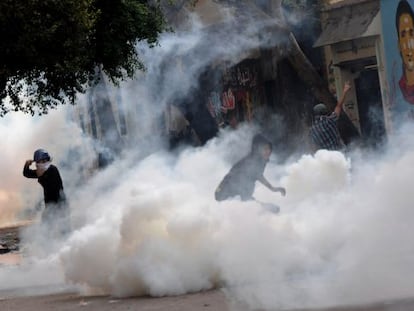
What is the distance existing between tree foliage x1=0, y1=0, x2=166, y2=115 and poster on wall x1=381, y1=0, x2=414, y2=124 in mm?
4241

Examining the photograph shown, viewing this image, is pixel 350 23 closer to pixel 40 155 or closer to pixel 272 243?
pixel 40 155

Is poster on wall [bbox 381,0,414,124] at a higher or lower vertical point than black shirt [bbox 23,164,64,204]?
higher

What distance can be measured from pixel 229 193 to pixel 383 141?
8.60 m

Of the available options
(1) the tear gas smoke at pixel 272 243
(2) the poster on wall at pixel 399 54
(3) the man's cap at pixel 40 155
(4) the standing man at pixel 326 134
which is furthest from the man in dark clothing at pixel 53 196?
(2) the poster on wall at pixel 399 54

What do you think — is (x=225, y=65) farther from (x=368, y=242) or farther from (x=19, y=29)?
(x=368, y=242)

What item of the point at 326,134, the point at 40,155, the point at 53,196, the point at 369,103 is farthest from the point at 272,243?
the point at 369,103

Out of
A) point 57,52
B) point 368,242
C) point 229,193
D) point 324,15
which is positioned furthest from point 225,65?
point 368,242

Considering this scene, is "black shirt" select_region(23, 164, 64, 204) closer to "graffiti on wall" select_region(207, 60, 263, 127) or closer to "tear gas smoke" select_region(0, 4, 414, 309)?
"tear gas smoke" select_region(0, 4, 414, 309)

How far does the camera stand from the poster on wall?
20141 mm

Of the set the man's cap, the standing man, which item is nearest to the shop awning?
the standing man

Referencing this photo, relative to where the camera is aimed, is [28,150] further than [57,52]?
Yes

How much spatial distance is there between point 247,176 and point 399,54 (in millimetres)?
10242

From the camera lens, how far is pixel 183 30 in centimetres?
2319

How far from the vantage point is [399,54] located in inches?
805
